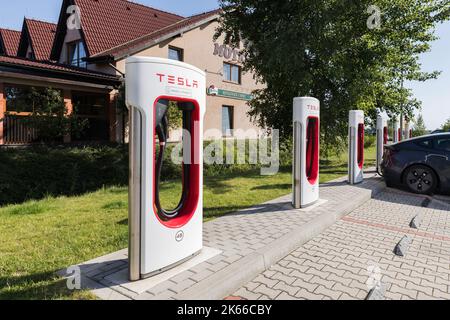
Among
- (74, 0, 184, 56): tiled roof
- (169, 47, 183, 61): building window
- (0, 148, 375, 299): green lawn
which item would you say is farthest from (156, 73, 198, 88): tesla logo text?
(169, 47, 183, 61): building window

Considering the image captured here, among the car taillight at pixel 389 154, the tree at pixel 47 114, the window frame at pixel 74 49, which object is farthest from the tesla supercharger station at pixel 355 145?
the window frame at pixel 74 49

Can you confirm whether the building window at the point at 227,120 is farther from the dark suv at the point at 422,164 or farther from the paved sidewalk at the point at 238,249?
the paved sidewalk at the point at 238,249

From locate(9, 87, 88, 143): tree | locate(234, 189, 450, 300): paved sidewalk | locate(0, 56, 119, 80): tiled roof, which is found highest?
locate(0, 56, 119, 80): tiled roof

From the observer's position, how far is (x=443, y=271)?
12.6 ft

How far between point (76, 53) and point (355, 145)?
58.5 feet

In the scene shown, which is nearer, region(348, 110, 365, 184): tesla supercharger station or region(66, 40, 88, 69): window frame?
region(348, 110, 365, 184): tesla supercharger station

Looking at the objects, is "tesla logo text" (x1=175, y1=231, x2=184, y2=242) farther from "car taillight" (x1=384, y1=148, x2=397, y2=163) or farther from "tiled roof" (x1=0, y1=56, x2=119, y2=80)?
"tiled roof" (x1=0, y1=56, x2=119, y2=80)

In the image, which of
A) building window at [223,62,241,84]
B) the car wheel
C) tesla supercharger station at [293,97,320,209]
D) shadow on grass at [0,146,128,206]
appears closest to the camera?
tesla supercharger station at [293,97,320,209]

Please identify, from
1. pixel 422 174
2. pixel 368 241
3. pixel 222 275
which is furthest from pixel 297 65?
pixel 222 275

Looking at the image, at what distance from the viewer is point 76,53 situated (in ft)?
66.3

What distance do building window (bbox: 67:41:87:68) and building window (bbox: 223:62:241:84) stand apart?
8.94 metres

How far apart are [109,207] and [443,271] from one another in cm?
541

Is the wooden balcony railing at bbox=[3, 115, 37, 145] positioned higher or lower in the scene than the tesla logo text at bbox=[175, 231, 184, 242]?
higher

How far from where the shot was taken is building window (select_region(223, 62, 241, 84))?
2328 centimetres
